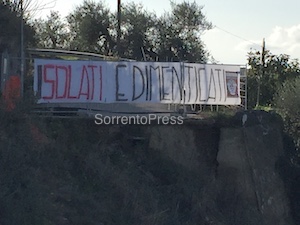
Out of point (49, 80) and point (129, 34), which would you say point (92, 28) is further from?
point (49, 80)

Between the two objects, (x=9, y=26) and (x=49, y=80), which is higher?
(x=9, y=26)

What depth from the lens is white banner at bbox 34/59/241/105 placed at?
1806cm

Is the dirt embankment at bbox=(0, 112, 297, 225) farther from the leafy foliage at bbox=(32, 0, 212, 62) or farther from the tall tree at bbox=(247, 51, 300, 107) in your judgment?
the leafy foliage at bbox=(32, 0, 212, 62)

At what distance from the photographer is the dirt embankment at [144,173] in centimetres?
1391

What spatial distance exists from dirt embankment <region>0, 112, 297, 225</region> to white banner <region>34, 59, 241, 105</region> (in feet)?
2.52

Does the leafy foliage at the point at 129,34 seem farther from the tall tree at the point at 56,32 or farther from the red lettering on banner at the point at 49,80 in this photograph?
the red lettering on banner at the point at 49,80

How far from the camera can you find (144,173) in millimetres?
18438

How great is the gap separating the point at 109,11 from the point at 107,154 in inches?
1093

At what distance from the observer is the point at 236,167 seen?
20.5 metres

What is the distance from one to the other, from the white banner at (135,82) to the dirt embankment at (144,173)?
767 mm

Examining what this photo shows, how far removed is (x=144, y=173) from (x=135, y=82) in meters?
2.53

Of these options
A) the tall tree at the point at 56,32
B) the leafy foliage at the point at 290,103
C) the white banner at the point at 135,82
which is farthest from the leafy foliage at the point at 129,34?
the white banner at the point at 135,82

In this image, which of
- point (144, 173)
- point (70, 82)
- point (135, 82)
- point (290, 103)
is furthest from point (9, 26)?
point (290, 103)

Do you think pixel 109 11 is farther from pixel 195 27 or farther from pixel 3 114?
pixel 3 114
